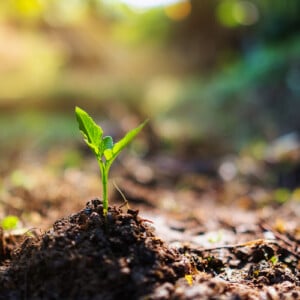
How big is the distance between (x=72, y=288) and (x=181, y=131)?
672 cm

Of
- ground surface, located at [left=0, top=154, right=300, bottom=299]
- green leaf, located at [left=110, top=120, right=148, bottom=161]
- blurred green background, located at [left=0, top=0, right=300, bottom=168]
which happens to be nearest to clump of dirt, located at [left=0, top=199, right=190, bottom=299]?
ground surface, located at [left=0, top=154, right=300, bottom=299]

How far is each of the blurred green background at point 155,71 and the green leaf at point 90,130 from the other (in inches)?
177

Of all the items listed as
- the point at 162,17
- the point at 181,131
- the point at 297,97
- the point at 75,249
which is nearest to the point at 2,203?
the point at 75,249

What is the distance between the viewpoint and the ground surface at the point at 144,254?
142cm

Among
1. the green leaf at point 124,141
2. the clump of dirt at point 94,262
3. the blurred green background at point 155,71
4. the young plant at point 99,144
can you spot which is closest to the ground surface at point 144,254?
the clump of dirt at point 94,262

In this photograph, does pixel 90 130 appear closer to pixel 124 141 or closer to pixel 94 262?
pixel 124 141

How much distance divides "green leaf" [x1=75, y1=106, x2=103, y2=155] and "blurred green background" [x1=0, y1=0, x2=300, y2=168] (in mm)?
4507

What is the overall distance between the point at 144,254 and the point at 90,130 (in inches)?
18.3

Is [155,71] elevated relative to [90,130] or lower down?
elevated

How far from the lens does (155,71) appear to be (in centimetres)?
1470

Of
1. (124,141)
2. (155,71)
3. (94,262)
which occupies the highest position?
(155,71)

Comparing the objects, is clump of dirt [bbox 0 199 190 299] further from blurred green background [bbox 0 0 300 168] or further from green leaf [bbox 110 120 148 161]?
blurred green background [bbox 0 0 300 168]

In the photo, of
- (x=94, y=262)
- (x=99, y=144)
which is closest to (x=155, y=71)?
(x=99, y=144)

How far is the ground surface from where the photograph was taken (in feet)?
4.66
